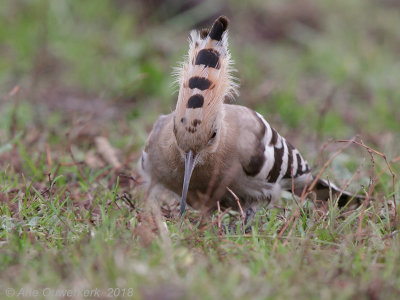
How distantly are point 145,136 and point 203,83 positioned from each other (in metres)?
1.68

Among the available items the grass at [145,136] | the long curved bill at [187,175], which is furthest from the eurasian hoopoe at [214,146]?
the grass at [145,136]

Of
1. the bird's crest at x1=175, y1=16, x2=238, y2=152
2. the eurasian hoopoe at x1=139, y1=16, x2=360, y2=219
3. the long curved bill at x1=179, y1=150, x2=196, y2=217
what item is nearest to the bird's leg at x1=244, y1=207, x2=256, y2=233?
the eurasian hoopoe at x1=139, y1=16, x2=360, y2=219

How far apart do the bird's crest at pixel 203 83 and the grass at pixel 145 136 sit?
462 mm

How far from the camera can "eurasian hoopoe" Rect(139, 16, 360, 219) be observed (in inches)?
121

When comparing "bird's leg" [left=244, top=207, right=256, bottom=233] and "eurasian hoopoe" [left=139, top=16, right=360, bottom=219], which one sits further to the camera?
"bird's leg" [left=244, top=207, right=256, bottom=233]

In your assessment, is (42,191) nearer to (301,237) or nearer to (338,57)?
(301,237)

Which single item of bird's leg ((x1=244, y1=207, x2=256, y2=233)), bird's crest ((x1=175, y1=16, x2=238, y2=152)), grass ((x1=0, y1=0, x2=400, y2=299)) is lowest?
bird's leg ((x1=244, y1=207, x2=256, y2=233))

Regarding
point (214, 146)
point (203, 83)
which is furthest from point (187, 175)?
point (203, 83)

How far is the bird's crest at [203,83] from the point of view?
3035 mm

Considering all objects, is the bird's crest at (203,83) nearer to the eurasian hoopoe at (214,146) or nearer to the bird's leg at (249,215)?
the eurasian hoopoe at (214,146)

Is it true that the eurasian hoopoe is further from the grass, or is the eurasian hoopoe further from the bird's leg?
the grass

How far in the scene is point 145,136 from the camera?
4691mm

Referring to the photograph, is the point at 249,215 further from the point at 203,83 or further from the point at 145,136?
the point at 145,136

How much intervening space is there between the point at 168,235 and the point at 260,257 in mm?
405
